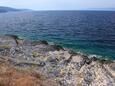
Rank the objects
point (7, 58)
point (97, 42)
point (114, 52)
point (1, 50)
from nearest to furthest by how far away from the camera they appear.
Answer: point (7, 58) < point (1, 50) < point (114, 52) < point (97, 42)

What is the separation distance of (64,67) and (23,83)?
8956mm

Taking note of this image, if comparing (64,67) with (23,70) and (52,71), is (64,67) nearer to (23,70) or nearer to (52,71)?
(52,71)

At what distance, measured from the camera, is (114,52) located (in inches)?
1895

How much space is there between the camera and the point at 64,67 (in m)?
30.9

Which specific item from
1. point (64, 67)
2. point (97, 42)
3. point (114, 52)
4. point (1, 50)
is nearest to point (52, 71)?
point (64, 67)

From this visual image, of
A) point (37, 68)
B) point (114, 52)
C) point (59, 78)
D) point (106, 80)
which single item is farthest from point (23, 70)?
point (114, 52)

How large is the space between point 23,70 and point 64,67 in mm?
5834

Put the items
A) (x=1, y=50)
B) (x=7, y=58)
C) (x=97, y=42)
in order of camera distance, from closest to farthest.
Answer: (x=7, y=58), (x=1, y=50), (x=97, y=42)

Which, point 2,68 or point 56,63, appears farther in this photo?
point 56,63

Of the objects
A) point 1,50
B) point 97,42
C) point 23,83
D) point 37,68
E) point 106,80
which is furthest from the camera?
point 97,42

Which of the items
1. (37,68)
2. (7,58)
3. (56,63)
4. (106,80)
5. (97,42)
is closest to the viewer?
(106,80)

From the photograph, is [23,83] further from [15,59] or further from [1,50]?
[1,50]

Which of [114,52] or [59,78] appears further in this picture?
[114,52]

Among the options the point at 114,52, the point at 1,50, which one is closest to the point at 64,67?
the point at 1,50
